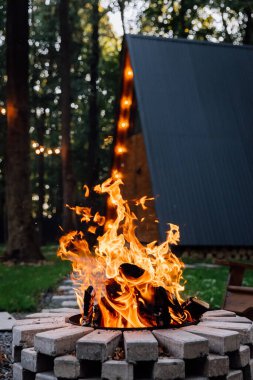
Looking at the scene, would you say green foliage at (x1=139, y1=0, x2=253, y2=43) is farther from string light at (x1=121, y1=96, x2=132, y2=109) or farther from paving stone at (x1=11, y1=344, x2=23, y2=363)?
paving stone at (x1=11, y1=344, x2=23, y2=363)

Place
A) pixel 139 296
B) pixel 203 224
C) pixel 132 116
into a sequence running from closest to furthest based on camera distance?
pixel 139 296
pixel 203 224
pixel 132 116

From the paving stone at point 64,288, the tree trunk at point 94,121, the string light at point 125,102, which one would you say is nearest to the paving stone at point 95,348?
the paving stone at point 64,288

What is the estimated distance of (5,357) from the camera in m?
4.17

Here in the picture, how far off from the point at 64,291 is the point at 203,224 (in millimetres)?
5052

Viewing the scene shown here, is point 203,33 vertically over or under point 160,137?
over

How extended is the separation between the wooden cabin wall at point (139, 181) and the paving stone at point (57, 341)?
35.7 feet

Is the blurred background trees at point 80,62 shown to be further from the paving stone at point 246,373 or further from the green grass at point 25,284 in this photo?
the paving stone at point 246,373

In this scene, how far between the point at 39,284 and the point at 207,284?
2.94 meters

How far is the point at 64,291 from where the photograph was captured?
353 inches

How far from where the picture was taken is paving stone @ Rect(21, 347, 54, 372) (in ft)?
10.3

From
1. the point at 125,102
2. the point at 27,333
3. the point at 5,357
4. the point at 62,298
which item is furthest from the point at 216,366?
the point at 125,102

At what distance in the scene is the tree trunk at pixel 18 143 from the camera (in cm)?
1360

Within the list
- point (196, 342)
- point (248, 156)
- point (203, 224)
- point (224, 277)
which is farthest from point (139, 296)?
point (248, 156)

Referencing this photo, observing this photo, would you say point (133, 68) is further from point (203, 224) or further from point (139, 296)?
point (139, 296)
